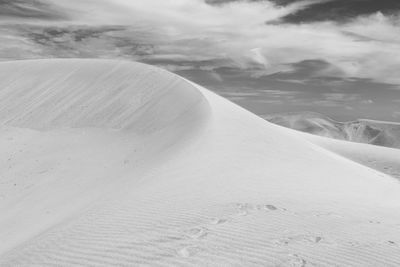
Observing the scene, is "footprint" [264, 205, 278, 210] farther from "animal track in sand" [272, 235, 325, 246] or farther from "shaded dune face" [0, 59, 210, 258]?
"shaded dune face" [0, 59, 210, 258]

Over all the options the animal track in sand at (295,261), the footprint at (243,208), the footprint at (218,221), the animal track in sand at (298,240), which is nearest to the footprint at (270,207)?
the footprint at (243,208)

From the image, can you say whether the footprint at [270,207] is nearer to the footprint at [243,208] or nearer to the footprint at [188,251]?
the footprint at [243,208]

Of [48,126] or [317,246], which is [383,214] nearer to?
[317,246]

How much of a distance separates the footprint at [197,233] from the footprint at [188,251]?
13.4 inches

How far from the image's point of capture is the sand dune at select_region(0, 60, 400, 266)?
4.76 meters

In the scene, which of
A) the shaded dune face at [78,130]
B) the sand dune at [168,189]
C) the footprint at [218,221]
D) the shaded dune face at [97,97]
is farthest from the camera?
the shaded dune face at [97,97]

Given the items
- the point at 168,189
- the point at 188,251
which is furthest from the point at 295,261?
the point at 168,189

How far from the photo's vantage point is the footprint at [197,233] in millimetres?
5018

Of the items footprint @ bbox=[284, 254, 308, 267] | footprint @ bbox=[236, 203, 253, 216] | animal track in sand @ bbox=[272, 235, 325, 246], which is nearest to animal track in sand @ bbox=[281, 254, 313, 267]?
footprint @ bbox=[284, 254, 308, 267]

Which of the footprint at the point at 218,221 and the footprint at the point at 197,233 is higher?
the footprint at the point at 218,221

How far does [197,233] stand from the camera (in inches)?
202

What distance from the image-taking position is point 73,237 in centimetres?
546

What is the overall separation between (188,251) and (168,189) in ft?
9.56

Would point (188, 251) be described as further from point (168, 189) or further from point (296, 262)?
point (168, 189)
